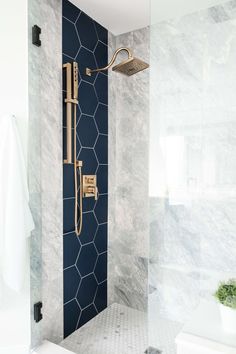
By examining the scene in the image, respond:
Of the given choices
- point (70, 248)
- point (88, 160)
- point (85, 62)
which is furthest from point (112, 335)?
point (85, 62)

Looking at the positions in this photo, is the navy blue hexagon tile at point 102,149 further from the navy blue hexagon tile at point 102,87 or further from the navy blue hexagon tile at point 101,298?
the navy blue hexagon tile at point 101,298

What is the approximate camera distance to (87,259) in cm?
199

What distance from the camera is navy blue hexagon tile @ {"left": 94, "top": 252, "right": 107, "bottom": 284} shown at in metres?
2.09

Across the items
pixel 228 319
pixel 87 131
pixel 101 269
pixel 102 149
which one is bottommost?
pixel 101 269

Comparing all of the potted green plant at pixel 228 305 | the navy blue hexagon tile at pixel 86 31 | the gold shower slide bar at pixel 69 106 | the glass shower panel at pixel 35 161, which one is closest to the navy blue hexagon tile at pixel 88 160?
the gold shower slide bar at pixel 69 106

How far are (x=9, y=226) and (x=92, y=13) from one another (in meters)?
1.53

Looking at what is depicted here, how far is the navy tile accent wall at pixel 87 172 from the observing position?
71.2 inches

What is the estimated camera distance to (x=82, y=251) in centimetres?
194

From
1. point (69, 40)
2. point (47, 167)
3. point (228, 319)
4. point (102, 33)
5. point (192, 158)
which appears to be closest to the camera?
point (228, 319)

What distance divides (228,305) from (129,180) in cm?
121

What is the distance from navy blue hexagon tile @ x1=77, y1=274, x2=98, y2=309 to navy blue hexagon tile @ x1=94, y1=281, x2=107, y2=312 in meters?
0.05

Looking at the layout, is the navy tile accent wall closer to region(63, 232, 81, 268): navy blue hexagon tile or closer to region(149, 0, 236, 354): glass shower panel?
region(63, 232, 81, 268): navy blue hexagon tile

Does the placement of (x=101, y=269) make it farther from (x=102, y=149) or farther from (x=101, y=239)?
(x=102, y=149)

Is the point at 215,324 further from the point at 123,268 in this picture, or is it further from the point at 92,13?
Result: the point at 92,13
